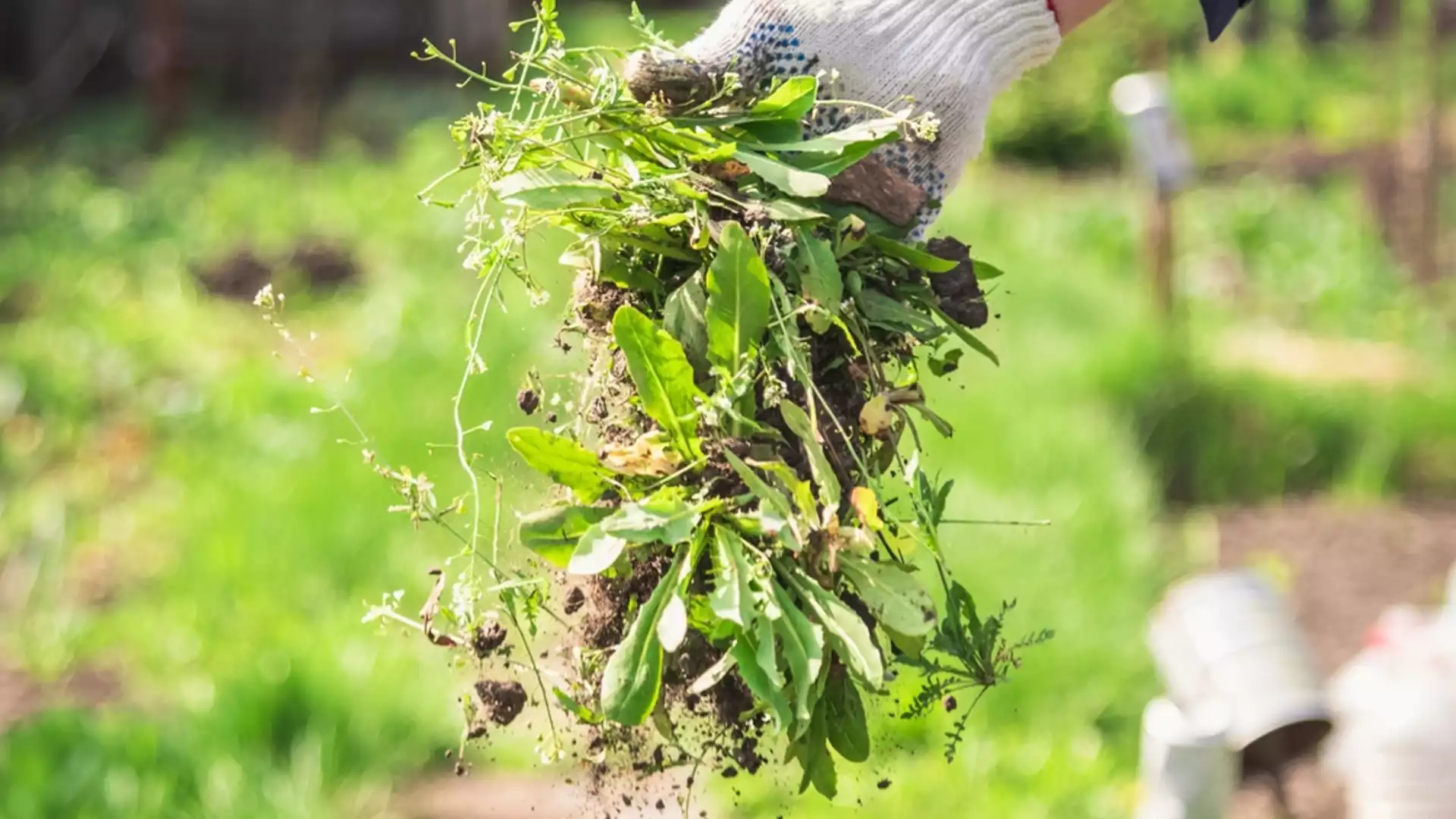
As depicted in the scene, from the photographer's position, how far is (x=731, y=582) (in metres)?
1.29

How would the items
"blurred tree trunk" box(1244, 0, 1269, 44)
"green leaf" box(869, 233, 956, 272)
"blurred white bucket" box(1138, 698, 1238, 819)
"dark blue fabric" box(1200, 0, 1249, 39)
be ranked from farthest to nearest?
"blurred tree trunk" box(1244, 0, 1269, 44) → "blurred white bucket" box(1138, 698, 1238, 819) → "dark blue fabric" box(1200, 0, 1249, 39) → "green leaf" box(869, 233, 956, 272)

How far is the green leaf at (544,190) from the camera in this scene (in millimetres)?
1399

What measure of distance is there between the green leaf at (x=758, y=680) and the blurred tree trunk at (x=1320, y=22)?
11.7 meters

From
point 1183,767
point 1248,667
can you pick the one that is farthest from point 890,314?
point 1248,667

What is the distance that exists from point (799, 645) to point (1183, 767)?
1360 mm

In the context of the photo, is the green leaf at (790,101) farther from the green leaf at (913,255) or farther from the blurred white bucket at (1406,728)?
the blurred white bucket at (1406,728)

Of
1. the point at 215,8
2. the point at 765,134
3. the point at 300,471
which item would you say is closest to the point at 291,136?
the point at 215,8

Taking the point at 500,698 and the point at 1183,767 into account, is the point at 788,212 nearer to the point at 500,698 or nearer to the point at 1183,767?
the point at 500,698

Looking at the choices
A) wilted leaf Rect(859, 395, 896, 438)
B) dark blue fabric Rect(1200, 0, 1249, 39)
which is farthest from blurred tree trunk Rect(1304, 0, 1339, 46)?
wilted leaf Rect(859, 395, 896, 438)

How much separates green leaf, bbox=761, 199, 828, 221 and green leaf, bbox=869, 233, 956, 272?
0.10 meters

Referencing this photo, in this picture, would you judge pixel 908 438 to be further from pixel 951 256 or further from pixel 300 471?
pixel 951 256

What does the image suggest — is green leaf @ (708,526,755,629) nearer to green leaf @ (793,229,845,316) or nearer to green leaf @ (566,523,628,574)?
green leaf @ (566,523,628,574)

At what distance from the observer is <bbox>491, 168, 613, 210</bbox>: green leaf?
1.40 m

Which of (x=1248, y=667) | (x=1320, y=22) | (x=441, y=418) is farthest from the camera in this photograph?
(x=1320, y=22)
